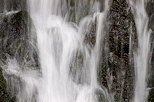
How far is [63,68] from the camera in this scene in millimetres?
7062

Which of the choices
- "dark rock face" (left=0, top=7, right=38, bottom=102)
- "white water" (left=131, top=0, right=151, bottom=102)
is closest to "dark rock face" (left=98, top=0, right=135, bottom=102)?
"white water" (left=131, top=0, right=151, bottom=102)

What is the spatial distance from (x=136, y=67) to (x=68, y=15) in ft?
7.04

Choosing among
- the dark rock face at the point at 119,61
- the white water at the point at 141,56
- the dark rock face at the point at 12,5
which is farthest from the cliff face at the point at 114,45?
the dark rock face at the point at 12,5

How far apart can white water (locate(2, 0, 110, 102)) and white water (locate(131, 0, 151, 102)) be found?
82cm

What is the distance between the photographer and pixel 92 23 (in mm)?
7312

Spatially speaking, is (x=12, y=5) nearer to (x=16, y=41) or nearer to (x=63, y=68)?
(x=16, y=41)

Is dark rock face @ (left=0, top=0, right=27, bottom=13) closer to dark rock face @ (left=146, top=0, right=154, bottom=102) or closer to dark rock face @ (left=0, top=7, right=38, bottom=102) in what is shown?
dark rock face @ (left=0, top=7, right=38, bottom=102)

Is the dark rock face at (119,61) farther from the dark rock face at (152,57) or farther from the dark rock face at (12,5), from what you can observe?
the dark rock face at (12,5)

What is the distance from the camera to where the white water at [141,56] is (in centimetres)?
716

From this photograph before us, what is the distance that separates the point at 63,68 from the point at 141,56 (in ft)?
6.04

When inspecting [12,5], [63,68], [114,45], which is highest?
[12,5]

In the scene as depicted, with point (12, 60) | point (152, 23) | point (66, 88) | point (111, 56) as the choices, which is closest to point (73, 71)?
point (66, 88)

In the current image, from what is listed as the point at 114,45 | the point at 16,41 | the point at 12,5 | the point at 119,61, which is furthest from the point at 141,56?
the point at 12,5

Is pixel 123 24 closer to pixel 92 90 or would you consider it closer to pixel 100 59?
pixel 100 59
